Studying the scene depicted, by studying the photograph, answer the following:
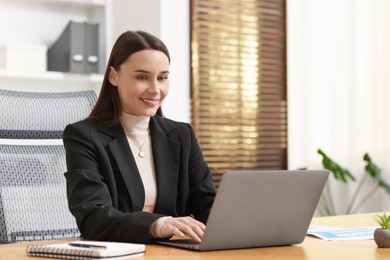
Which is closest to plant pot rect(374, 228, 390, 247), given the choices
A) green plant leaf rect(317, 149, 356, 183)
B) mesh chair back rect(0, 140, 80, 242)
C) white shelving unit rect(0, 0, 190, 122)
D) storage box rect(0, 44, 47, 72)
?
mesh chair back rect(0, 140, 80, 242)

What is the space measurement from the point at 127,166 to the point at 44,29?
7.48ft

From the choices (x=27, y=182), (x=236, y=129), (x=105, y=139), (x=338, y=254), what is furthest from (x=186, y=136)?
(x=236, y=129)

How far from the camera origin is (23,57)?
403cm

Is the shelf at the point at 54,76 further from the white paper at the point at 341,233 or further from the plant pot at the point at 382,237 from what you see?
the plant pot at the point at 382,237

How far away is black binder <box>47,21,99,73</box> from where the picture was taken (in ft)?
13.4

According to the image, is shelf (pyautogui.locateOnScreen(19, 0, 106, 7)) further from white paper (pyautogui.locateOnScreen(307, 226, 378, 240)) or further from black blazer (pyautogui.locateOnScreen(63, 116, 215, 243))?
white paper (pyautogui.locateOnScreen(307, 226, 378, 240))

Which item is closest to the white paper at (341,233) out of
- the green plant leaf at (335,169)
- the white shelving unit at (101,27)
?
the white shelving unit at (101,27)

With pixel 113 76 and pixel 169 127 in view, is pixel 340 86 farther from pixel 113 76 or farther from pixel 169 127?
pixel 113 76

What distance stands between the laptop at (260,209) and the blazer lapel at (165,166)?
42cm

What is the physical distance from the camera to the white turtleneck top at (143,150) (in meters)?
2.22

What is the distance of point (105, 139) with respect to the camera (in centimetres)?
217

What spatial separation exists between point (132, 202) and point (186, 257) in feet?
1.94

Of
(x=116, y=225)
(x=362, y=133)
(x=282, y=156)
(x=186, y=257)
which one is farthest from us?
(x=282, y=156)

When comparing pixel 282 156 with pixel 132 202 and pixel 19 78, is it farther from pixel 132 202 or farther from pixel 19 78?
pixel 132 202
